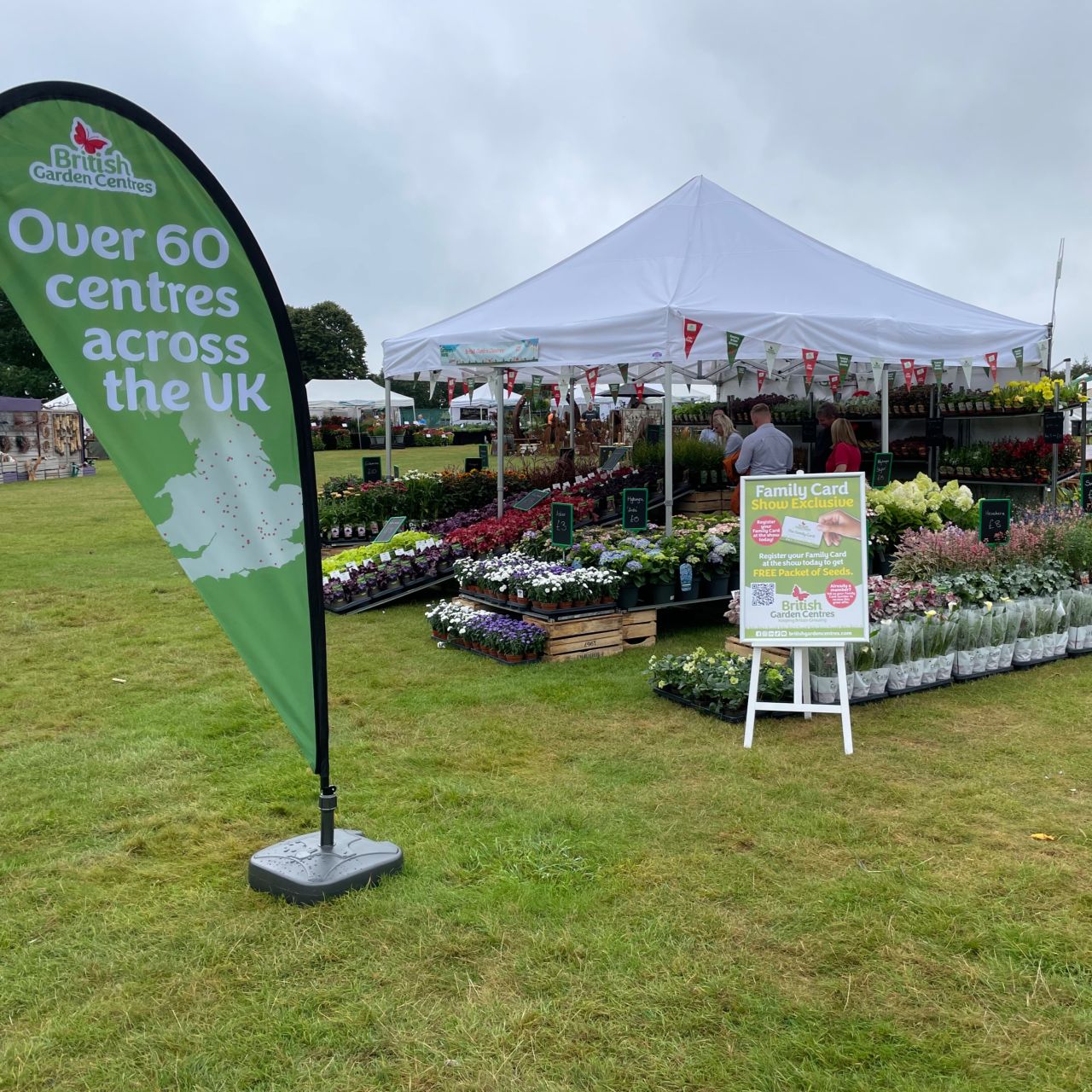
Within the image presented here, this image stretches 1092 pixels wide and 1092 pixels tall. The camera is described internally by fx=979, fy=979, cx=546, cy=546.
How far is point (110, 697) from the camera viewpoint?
6008 mm

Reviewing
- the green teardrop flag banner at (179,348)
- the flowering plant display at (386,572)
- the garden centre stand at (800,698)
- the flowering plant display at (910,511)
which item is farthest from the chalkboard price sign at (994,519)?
the green teardrop flag banner at (179,348)

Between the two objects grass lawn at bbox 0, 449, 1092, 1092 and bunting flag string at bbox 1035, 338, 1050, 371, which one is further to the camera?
bunting flag string at bbox 1035, 338, 1050, 371

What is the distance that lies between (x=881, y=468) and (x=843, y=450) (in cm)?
92

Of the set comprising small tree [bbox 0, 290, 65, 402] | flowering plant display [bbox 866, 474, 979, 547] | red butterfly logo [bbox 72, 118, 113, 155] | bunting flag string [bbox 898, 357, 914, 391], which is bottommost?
flowering plant display [bbox 866, 474, 979, 547]

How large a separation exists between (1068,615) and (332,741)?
16.0ft

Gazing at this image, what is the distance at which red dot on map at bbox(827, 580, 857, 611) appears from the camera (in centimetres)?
495

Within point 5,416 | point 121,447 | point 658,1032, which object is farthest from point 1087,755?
point 5,416

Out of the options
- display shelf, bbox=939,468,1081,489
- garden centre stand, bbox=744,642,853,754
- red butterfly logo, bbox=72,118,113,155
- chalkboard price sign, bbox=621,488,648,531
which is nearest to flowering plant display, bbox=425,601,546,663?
chalkboard price sign, bbox=621,488,648,531

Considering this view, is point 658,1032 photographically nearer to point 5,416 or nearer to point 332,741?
point 332,741

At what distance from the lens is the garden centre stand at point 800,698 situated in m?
4.84

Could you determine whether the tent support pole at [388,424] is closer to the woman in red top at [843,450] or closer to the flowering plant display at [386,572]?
the flowering plant display at [386,572]

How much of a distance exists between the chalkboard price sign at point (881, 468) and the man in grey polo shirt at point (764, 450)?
7.26ft

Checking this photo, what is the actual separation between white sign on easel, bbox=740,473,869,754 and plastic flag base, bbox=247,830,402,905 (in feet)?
6.78

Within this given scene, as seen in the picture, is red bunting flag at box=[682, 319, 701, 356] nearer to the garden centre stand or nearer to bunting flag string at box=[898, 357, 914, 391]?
bunting flag string at box=[898, 357, 914, 391]
